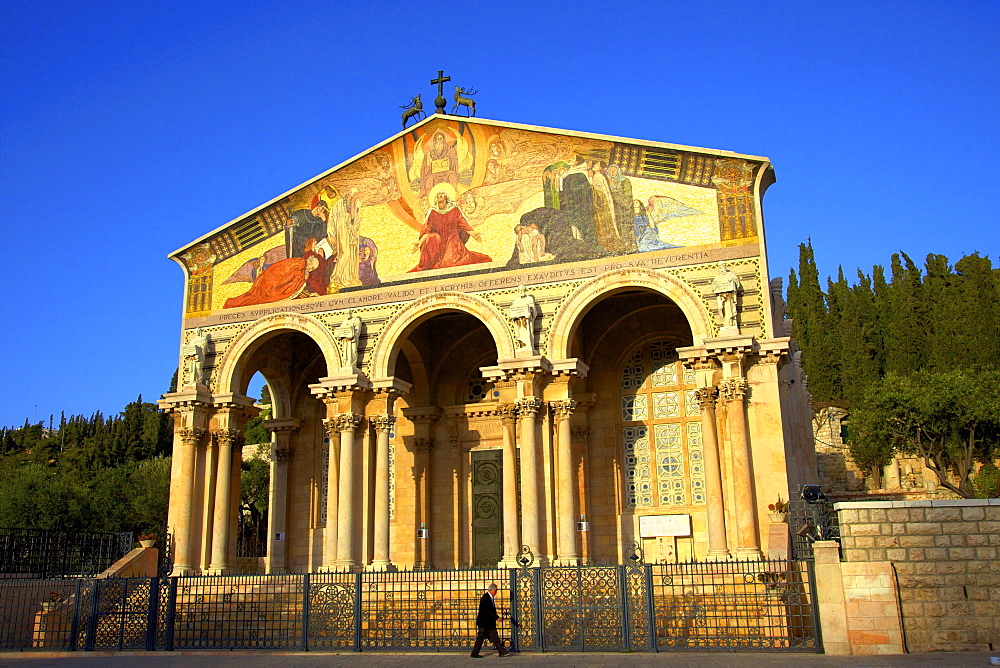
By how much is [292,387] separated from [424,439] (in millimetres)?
4358

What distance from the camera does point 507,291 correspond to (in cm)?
2000

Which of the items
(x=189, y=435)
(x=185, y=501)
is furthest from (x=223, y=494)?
(x=189, y=435)

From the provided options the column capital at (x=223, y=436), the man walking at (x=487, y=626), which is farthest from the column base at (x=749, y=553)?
the column capital at (x=223, y=436)

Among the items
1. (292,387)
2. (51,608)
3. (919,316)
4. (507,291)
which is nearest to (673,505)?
(507,291)

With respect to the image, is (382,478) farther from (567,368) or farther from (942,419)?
(942,419)

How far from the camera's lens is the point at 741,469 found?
17.2m

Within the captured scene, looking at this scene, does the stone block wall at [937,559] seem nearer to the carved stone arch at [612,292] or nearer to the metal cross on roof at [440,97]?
the carved stone arch at [612,292]

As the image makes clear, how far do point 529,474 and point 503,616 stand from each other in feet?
17.6

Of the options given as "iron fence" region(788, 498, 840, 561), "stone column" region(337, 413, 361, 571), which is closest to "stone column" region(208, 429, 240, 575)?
"stone column" region(337, 413, 361, 571)

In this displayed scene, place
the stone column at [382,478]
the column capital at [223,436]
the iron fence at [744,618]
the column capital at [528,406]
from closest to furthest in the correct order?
the iron fence at [744,618] → the column capital at [528,406] → the stone column at [382,478] → the column capital at [223,436]

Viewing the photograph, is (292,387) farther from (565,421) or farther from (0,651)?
(0,651)

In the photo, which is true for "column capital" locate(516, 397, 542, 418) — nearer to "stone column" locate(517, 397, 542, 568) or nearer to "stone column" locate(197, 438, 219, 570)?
"stone column" locate(517, 397, 542, 568)

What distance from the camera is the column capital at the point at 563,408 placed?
19.2m

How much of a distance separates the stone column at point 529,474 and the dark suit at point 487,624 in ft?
17.1
